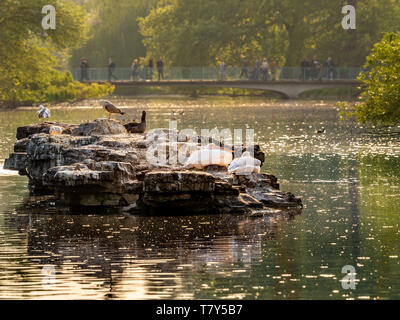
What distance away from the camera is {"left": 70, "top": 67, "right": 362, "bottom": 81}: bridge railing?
86625 millimetres

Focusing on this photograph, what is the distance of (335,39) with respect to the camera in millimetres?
91000

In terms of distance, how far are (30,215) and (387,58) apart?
666 inches

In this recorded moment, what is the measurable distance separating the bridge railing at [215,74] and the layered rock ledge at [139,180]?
2518 inches

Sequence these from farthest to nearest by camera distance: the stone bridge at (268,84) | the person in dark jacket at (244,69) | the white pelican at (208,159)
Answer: the person in dark jacket at (244,69) → the stone bridge at (268,84) → the white pelican at (208,159)

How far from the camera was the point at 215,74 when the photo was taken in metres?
89.4

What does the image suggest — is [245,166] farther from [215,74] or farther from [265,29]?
[265,29]

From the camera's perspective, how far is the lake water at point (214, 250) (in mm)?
13352

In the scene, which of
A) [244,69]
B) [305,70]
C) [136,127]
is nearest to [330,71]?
[305,70]

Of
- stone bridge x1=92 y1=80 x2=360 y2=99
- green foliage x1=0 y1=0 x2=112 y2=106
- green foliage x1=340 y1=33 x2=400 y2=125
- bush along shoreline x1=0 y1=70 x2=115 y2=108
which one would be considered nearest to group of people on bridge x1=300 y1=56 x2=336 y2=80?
stone bridge x1=92 y1=80 x2=360 y2=99

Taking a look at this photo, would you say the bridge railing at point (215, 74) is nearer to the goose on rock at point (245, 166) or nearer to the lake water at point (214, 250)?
the lake water at point (214, 250)

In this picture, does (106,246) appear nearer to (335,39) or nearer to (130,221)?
(130,221)

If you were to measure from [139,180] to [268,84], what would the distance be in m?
67.8

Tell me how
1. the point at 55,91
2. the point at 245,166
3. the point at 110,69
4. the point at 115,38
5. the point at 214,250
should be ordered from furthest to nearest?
the point at 115,38
the point at 110,69
the point at 55,91
the point at 245,166
the point at 214,250

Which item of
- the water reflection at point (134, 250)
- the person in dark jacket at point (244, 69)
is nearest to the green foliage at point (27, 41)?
the person in dark jacket at point (244, 69)
